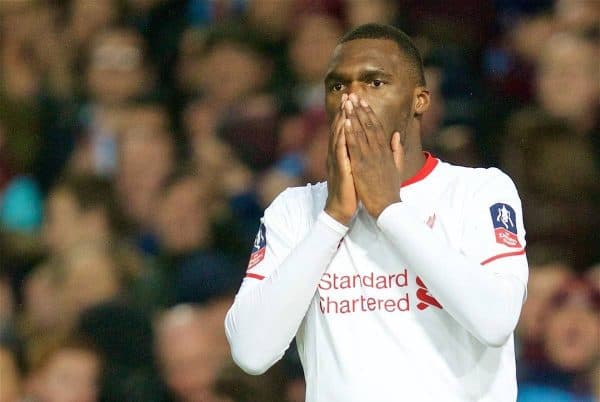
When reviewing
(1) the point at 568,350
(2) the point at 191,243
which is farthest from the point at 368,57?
(2) the point at 191,243

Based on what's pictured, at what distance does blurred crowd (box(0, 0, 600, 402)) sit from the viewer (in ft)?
14.7

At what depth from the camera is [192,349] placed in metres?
4.80

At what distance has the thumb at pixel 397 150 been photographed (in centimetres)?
246

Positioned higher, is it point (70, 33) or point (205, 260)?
point (70, 33)

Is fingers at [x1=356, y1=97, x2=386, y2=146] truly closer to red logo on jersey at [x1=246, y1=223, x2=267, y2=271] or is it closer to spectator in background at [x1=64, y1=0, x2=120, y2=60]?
red logo on jersey at [x1=246, y1=223, x2=267, y2=271]

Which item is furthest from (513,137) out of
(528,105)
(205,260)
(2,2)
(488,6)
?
(2,2)

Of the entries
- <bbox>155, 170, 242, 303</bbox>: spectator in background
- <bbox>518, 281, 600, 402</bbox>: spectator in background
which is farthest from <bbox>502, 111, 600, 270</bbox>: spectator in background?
<bbox>155, 170, 242, 303</bbox>: spectator in background

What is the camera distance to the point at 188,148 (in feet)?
18.1

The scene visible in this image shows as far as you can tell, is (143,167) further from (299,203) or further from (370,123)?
(370,123)

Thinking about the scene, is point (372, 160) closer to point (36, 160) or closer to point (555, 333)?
point (555, 333)

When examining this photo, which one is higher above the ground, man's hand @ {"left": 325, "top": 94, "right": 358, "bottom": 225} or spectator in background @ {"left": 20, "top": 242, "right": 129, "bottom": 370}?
man's hand @ {"left": 325, "top": 94, "right": 358, "bottom": 225}

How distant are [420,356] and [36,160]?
3792mm

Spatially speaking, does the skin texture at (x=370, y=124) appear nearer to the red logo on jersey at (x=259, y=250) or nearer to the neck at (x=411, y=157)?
the neck at (x=411, y=157)

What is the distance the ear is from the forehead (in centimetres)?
7
